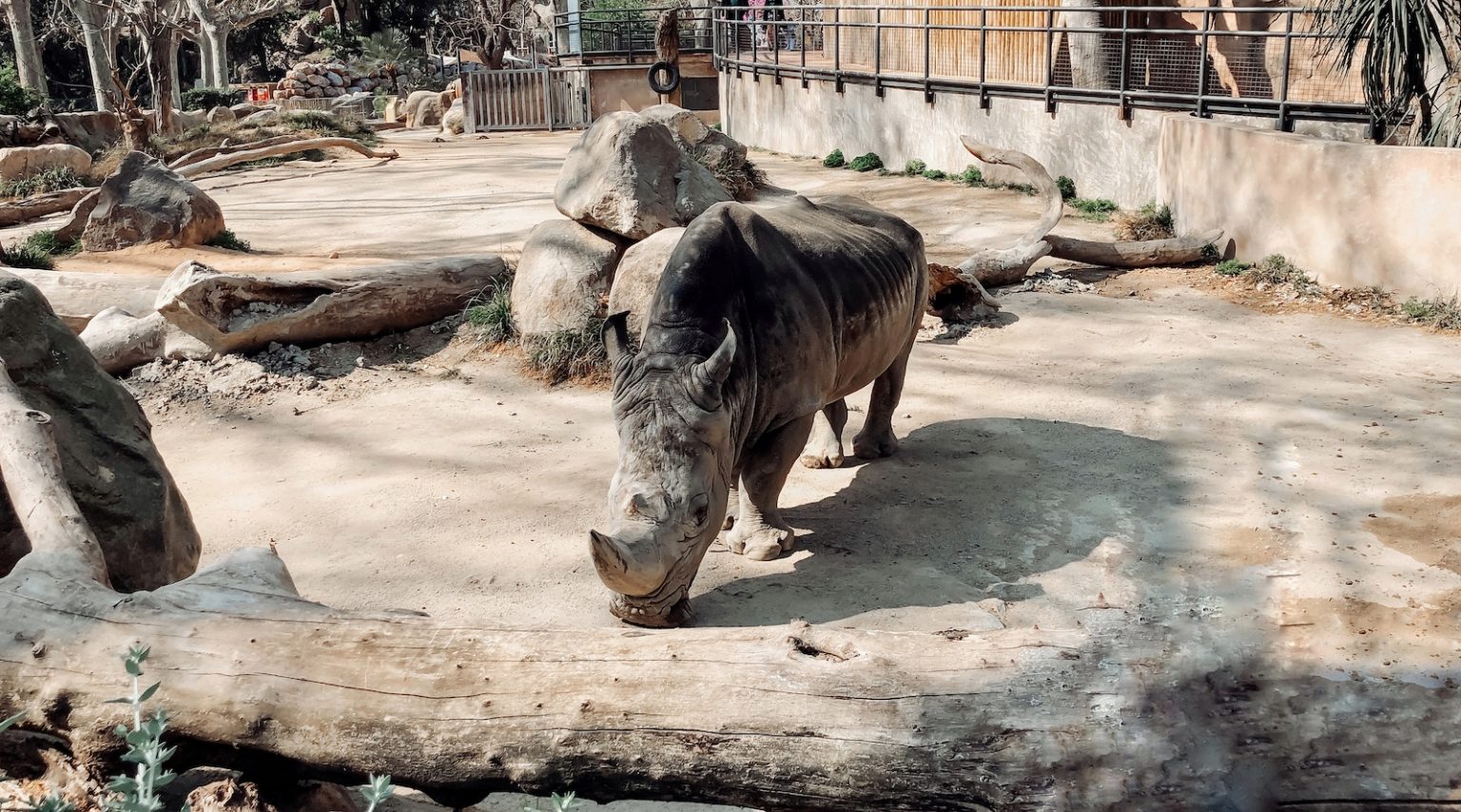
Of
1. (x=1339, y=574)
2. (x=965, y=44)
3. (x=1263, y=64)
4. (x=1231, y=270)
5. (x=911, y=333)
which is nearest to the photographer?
(x=1339, y=574)

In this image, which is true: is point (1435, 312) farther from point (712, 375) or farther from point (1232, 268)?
point (712, 375)

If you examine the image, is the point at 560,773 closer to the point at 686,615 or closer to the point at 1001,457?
the point at 686,615

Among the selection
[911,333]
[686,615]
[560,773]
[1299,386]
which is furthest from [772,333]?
[1299,386]

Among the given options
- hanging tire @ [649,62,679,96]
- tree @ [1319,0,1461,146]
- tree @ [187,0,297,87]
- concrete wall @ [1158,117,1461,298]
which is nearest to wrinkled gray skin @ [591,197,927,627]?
concrete wall @ [1158,117,1461,298]

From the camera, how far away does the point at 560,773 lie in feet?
9.25

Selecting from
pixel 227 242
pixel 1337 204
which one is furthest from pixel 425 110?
pixel 1337 204

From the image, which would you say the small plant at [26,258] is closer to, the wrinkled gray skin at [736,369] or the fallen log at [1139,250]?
the wrinkled gray skin at [736,369]

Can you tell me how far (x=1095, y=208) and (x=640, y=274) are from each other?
757 centimetres

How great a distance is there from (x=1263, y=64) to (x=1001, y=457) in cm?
899

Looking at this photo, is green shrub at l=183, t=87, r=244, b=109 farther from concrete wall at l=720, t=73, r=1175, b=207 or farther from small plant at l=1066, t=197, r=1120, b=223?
small plant at l=1066, t=197, r=1120, b=223

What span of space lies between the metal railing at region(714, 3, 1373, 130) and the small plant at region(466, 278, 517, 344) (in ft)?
21.2

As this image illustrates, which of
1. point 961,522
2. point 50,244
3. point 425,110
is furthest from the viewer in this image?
point 425,110

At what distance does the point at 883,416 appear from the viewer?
714 cm

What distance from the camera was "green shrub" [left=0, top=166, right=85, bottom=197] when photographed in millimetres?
18172
